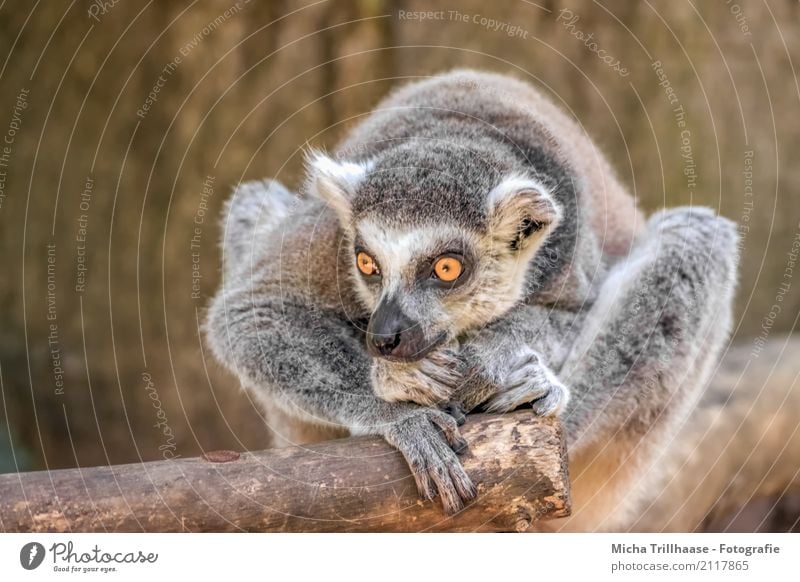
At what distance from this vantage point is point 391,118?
4430mm

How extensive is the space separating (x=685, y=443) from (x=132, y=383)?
3.82 metres

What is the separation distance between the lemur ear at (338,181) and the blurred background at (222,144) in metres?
1.85

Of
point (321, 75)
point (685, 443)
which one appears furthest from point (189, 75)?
point (685, 443)

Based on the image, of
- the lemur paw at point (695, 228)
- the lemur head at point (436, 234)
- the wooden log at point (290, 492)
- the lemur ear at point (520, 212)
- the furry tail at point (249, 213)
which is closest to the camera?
the wooden log at point (290, 492)

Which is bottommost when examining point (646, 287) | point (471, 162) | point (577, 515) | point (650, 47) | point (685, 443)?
point (577, 515)

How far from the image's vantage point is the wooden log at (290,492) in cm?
287

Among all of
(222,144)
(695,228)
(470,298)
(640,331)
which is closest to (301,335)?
(470,298)

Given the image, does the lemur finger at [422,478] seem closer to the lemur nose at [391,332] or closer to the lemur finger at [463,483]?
the lemur finger at [463,483]

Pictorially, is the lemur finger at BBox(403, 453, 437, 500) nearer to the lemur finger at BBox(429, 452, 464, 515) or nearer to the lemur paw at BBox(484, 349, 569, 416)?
the lemur finger at BBox(429, 452, 464, 515)

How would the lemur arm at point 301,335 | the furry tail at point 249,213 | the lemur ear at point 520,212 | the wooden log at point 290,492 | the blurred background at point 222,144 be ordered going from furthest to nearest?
1. the blurred background at point 222,144
2. the furry tail at point 249,213
3. the lemur arm at point 301,335
4. the lemur ear at point 520,212
5. the wooden log at point 290,492

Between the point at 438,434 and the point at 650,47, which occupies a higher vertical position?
the point at 650,47

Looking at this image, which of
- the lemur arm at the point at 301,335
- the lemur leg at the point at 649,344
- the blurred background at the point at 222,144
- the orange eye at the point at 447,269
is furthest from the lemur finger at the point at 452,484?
the blurred background at the point at 222,144

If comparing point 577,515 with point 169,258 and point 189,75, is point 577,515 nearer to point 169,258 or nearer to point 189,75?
point 169,258

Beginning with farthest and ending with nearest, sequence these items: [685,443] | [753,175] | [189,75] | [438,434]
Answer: [753,175] < [189,75] < [685,443] < [438,434]
